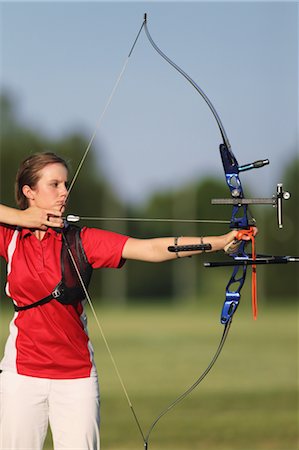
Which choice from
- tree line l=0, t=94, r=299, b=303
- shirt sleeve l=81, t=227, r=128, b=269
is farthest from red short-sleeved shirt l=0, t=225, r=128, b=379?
tree line l=0, t=94, r=299, b=303

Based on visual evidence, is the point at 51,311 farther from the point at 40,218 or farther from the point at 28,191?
the point at 28,191

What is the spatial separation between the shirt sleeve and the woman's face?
193 mm

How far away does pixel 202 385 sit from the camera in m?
11.5

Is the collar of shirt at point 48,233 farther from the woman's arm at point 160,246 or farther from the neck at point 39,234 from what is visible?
the woman's arm at point 160,246

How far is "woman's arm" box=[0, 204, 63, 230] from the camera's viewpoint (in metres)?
4.27

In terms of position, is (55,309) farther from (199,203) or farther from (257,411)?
(199,203)

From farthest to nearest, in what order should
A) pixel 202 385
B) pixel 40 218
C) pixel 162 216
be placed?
pixel 162 216
pixel 202 385
pixel 40 218

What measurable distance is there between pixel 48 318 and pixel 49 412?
37 cm

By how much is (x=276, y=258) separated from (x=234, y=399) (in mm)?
6219

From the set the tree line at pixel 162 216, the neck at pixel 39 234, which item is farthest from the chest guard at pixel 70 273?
the tree line at pixel 162 216

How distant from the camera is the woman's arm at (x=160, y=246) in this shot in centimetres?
414

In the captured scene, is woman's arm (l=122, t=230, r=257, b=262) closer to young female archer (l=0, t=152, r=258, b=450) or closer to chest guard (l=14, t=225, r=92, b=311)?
young female archer (l=0, t=152, r=258, b=450)

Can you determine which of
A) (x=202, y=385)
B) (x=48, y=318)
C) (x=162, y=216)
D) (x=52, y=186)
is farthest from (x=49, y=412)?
(x=162, y=216)

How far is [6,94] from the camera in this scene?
123 feet
